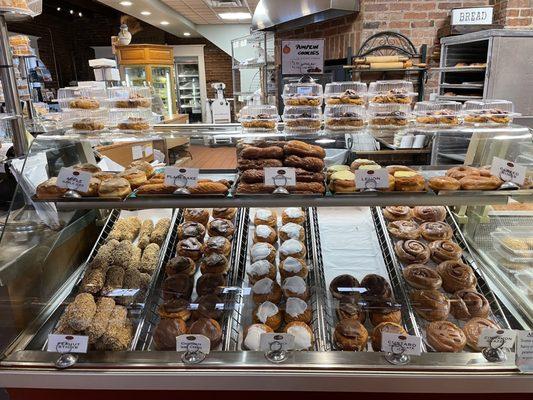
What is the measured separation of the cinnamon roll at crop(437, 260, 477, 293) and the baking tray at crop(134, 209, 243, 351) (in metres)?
0.92

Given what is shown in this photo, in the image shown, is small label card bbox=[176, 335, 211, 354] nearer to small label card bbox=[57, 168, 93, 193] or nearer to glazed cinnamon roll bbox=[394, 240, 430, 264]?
small label card bbox=[57, 168, 93, 193]

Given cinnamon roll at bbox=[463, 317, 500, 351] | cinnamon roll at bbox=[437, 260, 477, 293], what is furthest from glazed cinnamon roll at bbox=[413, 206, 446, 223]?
cinnamon roll at bbox=[463, 317, 500, 351]

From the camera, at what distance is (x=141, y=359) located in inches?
55.2

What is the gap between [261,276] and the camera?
1802 millimetres

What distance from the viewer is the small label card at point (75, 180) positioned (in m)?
1.50

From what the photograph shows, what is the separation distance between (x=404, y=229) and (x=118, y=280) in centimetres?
140

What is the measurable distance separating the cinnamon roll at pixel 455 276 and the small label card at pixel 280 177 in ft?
2.75

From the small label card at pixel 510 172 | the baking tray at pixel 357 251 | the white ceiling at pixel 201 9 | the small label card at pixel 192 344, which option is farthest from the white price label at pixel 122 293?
the white ceiling at pixel 201 9

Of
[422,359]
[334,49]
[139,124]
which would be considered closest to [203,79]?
[334,49]

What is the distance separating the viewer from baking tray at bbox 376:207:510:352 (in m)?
1.58

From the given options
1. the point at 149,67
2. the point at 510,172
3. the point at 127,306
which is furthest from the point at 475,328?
the point at 149,67

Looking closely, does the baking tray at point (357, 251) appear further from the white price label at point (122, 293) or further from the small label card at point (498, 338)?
the white price label at point (122, 293)

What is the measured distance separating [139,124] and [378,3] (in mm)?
3525

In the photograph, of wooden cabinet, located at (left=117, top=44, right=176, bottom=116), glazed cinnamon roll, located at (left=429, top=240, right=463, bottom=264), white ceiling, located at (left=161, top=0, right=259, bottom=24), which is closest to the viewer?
glazed cinnamon roll, located at (left=429, top=240, right=463, bottom=264)
